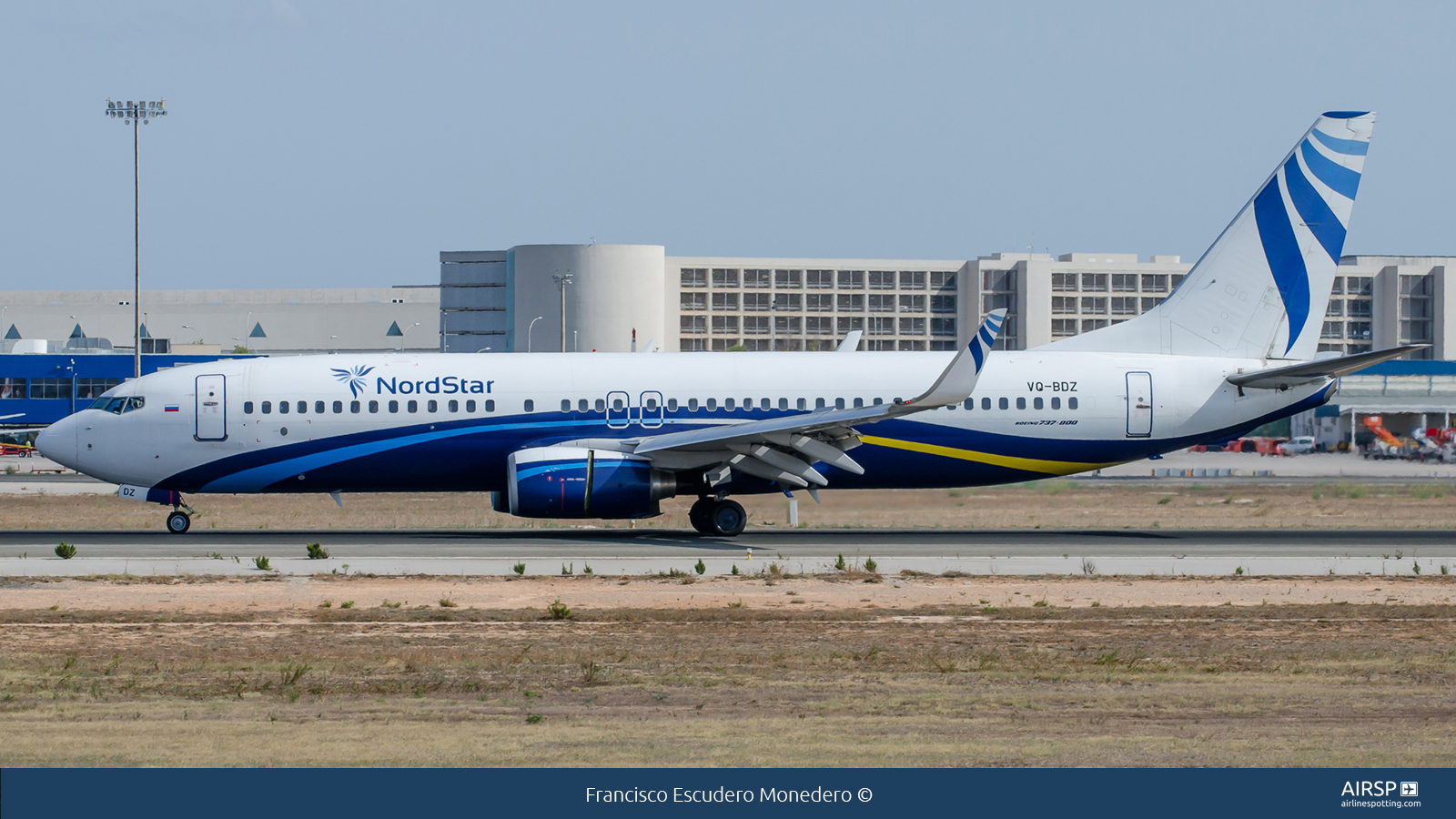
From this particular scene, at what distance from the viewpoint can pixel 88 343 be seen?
4872 inches

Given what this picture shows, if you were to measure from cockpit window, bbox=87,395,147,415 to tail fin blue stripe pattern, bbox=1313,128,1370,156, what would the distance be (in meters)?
26.0

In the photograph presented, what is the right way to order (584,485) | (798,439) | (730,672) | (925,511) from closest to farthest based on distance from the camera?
(730,672) → (584,485) → (798,439) → (925,511)

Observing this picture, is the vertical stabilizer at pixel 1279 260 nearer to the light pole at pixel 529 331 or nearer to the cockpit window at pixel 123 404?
the cockpit window at pixel 123 404

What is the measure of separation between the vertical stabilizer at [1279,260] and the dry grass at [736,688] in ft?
45.2

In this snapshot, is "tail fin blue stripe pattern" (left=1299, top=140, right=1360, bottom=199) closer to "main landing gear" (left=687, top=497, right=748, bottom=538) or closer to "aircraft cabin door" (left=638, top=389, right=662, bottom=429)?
"main landing gear" (left=687, top=497, right=748, bottom=538)

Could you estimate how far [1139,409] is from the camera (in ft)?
101

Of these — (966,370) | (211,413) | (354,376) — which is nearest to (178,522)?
(211,413)

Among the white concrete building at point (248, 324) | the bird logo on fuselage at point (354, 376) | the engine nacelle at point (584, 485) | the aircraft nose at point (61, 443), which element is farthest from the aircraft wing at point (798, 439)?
the white concrete building at point (248, 324)

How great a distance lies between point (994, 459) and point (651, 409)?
24.2 ft

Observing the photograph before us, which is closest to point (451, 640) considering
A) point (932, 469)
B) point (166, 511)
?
point (932, 469)

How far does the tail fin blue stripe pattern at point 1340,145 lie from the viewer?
3192 cm

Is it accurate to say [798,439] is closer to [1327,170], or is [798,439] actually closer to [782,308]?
[1327,170]

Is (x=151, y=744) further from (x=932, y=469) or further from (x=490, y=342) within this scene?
(x=490, y=342)

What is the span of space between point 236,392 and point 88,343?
104299mm
